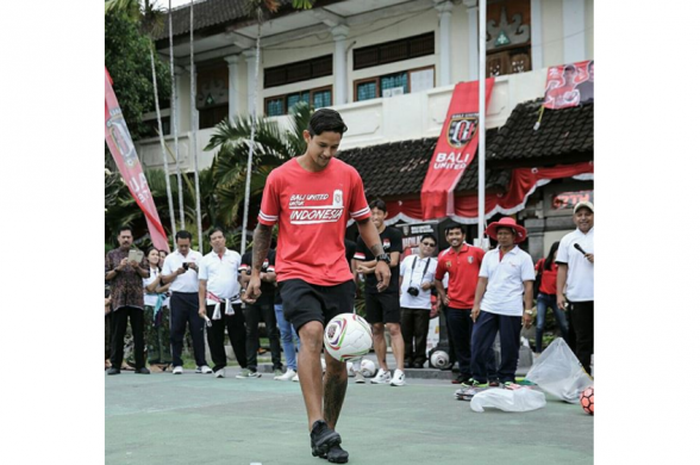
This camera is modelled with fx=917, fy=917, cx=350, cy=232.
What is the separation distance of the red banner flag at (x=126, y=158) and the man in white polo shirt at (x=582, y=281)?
33.2ft

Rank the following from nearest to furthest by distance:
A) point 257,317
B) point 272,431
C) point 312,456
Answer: point 312,456 < point 272,431 < point 257,317

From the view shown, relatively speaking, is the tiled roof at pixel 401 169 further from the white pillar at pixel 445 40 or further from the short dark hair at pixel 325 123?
the short dark hair at pixel 325 123

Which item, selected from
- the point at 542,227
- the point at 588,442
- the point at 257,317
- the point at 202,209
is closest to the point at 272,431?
the point at 588,442

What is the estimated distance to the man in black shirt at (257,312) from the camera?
39.7 feet

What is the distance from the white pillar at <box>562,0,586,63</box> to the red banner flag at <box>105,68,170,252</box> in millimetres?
8910

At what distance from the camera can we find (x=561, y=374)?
338 inches

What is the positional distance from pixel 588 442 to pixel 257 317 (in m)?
6.84

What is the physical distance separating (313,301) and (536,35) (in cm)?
1502

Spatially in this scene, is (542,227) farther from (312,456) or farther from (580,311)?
(312,456)

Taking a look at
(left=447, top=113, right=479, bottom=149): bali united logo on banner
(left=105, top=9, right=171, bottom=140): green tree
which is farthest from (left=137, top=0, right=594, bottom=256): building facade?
(left=105, top=9, right=171, bottom=140): green tree

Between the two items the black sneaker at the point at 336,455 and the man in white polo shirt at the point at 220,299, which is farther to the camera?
the man in white polo shirt at the point at 220,299

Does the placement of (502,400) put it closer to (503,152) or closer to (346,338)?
(346,338)

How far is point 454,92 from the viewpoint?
19.0 meters

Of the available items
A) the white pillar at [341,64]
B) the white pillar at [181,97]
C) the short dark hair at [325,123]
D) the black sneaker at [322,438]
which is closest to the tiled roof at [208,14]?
the white pillar at [181,97]
